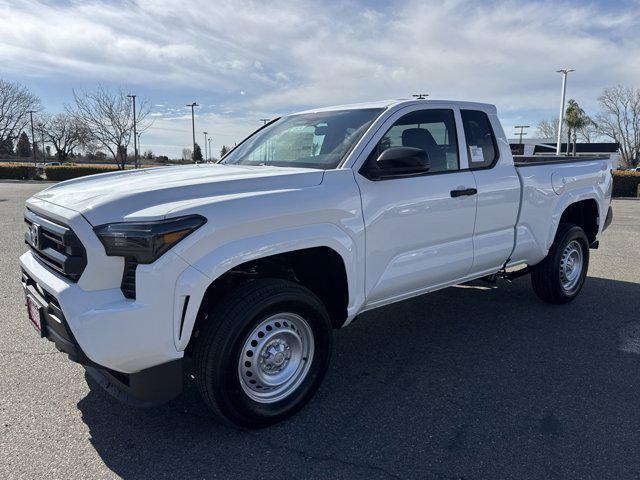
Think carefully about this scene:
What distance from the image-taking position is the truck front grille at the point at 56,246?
2.47m

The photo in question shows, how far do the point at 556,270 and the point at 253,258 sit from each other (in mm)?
3673

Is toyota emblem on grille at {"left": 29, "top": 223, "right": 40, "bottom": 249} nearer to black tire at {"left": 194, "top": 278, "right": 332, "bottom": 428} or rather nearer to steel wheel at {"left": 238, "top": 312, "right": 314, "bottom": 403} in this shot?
black tire at {"left": 194, "top": 278, "right": 332, "bottom": 428}

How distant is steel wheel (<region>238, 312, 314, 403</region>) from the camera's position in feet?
9.53

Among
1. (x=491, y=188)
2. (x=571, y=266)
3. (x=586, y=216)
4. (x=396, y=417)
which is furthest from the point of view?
(x=586, y=216)

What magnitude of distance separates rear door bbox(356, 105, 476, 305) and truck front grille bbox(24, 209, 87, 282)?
1.71 meters

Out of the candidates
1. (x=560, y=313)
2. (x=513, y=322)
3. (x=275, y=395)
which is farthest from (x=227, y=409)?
(x=560, y=313)

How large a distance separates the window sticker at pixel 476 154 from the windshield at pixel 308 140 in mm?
972

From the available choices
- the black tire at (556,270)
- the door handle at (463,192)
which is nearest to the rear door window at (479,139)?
the door handle at (463,192)

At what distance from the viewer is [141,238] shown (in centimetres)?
240

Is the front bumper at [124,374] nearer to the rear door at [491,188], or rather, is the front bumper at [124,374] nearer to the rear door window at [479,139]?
the rear door at [491,188]

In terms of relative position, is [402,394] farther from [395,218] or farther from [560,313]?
[560,313]

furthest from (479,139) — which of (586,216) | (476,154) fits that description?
(586,216)

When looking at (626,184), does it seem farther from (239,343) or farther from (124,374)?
(124,374)

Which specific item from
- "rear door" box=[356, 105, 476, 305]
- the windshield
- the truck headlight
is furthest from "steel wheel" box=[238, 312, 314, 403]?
the windshield
